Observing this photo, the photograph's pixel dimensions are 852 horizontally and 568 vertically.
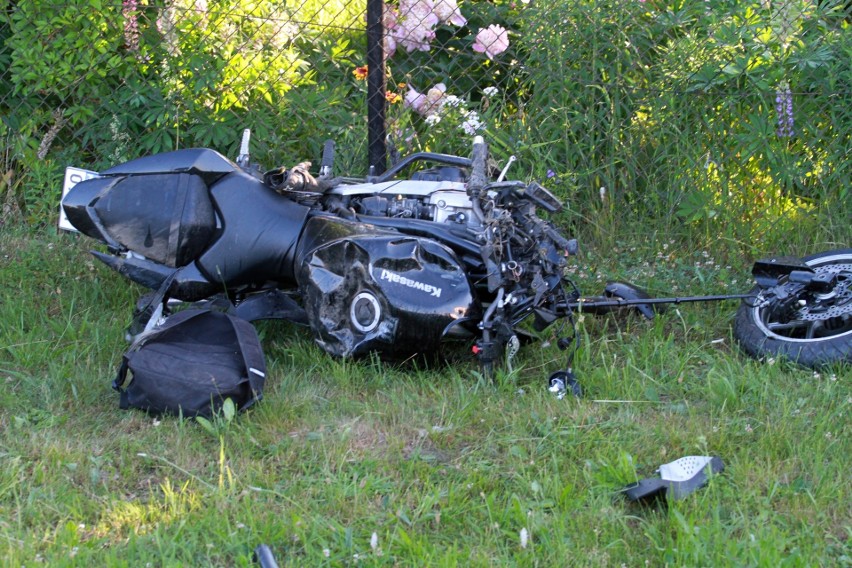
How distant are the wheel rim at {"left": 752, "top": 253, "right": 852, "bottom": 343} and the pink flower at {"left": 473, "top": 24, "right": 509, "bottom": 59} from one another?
7.02 ft

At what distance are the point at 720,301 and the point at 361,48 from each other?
247 cm

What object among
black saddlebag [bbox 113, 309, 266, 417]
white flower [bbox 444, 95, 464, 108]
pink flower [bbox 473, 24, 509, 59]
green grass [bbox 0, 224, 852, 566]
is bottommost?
green grass [bbox 0, 224, 852, 566]

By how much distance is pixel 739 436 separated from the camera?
3564mm

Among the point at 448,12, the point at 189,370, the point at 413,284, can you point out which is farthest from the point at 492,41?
the point at 189,370

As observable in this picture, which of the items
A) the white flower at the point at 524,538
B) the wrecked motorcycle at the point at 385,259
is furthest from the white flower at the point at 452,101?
the white flower at the point at 524,538

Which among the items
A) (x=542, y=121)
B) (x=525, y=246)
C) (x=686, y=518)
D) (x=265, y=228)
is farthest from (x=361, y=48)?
(x=686, y=518)

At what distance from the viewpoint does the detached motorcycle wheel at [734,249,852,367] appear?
407cm

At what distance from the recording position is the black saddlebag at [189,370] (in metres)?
3.67

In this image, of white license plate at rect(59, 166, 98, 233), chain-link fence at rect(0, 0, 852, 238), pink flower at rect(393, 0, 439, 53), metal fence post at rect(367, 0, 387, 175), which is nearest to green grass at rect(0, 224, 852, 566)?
white license plate at rect(59, 166, 98, 233)

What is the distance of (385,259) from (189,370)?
2.78 feet

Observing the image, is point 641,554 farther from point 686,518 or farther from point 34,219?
point 34,219

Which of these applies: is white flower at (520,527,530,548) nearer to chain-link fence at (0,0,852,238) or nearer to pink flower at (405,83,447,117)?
chain-link fence at (0,0,852,238)

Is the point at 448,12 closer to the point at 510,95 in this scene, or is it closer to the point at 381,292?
the point at 510,95

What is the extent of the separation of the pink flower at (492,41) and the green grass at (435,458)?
1.83 meters
